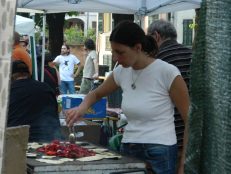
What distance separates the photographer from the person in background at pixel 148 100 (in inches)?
141

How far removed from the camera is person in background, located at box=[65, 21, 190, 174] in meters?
3.58

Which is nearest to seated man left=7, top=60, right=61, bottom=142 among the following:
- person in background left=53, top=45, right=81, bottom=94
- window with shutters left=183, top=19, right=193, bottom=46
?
person in background left=53, top=45, right=81, bottom=94

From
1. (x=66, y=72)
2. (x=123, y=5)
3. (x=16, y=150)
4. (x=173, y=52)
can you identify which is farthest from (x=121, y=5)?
(x=66, y=72)

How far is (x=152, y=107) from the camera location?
3584 millimetres

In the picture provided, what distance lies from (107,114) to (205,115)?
536 centimetres

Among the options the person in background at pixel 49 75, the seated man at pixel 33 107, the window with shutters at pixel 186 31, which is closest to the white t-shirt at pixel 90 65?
the person in background at pixel 49 75

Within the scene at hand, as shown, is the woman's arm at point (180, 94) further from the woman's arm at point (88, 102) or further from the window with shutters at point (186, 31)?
the window with shutters at point (186, 31)

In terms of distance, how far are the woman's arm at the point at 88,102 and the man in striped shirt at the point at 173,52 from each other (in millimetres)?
492

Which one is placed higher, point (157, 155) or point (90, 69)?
point (157, 155)

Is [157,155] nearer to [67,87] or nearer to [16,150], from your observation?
[16,150]

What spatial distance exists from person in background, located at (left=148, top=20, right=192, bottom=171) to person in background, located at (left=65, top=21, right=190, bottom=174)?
23.0 inches

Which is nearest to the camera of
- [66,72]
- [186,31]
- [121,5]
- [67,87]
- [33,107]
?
[33,107]

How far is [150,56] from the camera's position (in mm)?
3736

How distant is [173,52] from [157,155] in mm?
1176
